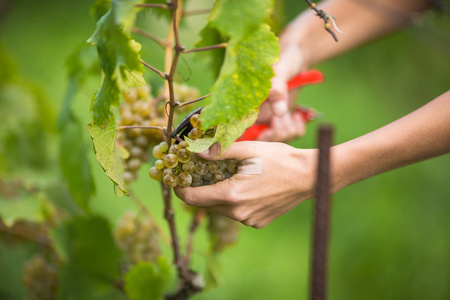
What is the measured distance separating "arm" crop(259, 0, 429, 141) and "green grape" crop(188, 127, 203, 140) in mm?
287

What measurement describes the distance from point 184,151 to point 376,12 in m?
0.60

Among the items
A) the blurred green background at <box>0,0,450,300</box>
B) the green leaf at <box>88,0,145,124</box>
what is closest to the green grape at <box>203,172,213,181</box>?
the green leaf at <box>88,0,145,124</box>

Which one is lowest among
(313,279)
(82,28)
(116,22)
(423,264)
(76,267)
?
(423,264)

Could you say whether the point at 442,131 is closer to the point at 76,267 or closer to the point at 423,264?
the point at 76,267

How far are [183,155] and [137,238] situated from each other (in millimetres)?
350

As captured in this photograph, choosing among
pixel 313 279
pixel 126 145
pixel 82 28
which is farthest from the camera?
pixel 82 28

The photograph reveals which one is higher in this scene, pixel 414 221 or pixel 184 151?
pixel 184 151

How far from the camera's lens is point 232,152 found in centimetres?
44

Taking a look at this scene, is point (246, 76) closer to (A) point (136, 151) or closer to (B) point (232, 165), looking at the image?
(B) point (232, 165)

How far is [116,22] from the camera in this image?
0.35 meters

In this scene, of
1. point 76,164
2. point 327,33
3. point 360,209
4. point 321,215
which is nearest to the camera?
point 321,215

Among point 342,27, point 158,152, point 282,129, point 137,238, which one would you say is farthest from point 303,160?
point 342,27

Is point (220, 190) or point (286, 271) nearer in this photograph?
point (220, 190)

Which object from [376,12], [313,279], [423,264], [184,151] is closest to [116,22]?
[184,151]
